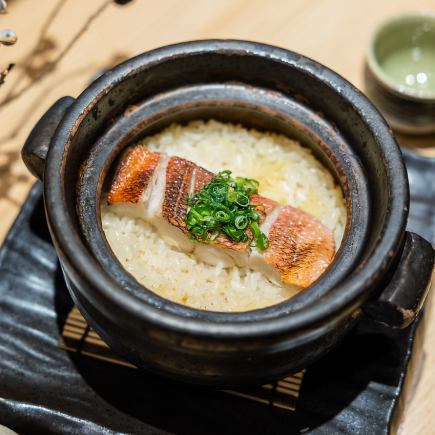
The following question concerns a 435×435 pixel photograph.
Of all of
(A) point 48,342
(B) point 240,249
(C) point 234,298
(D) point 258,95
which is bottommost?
(A) point 48,342

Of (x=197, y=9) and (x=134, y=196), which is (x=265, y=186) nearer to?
(x=134, y=196)

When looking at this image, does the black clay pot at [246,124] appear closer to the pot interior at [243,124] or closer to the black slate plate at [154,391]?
the pot interior at [243,124]

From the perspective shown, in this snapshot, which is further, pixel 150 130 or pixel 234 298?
pixel 150 130

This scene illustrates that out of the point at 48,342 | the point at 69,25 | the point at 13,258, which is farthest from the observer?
the point at 69,25

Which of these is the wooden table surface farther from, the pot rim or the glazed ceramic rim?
the pot rim

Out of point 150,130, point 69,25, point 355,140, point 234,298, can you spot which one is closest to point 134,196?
point 150,130

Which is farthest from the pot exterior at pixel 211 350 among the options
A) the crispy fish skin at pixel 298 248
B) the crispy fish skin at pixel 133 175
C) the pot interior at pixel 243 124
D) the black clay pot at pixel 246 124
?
the crispy fish skin at pixel 133 175
